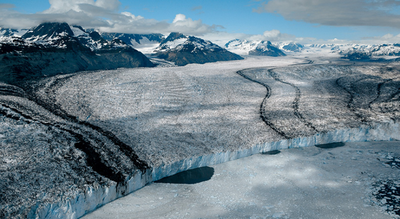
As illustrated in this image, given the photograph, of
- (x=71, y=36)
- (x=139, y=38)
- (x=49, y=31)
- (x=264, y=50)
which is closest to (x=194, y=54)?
(x=49, y=31)

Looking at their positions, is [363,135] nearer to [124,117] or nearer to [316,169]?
[316,169]

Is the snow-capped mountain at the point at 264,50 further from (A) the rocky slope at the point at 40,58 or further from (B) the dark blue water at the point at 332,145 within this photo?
(B) the dark blue water at the point at 332,145

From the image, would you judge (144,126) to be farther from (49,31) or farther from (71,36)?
(49,31)

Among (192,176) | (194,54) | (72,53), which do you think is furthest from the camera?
(194,54)

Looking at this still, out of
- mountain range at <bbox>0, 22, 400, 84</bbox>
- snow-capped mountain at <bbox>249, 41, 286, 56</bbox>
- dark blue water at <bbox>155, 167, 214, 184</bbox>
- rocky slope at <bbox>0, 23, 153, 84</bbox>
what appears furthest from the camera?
snow-capped mountain at <bbox>249, 41, 286, 56</bbox>

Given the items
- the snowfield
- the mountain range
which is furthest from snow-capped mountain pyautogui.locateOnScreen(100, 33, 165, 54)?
the snowfield

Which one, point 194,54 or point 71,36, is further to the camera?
point 194,54

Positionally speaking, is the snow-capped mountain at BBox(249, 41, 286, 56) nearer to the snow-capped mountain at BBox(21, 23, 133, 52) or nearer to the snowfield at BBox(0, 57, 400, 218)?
the snow-capped mountain at BBox(21, 23, 133, 52)

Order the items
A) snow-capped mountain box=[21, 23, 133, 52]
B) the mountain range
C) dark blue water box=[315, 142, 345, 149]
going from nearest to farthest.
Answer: dark blue water box=[315, 142, 345, 149] → the mountain range → snow-capped mountain box=[21, 23, 133, 52]
